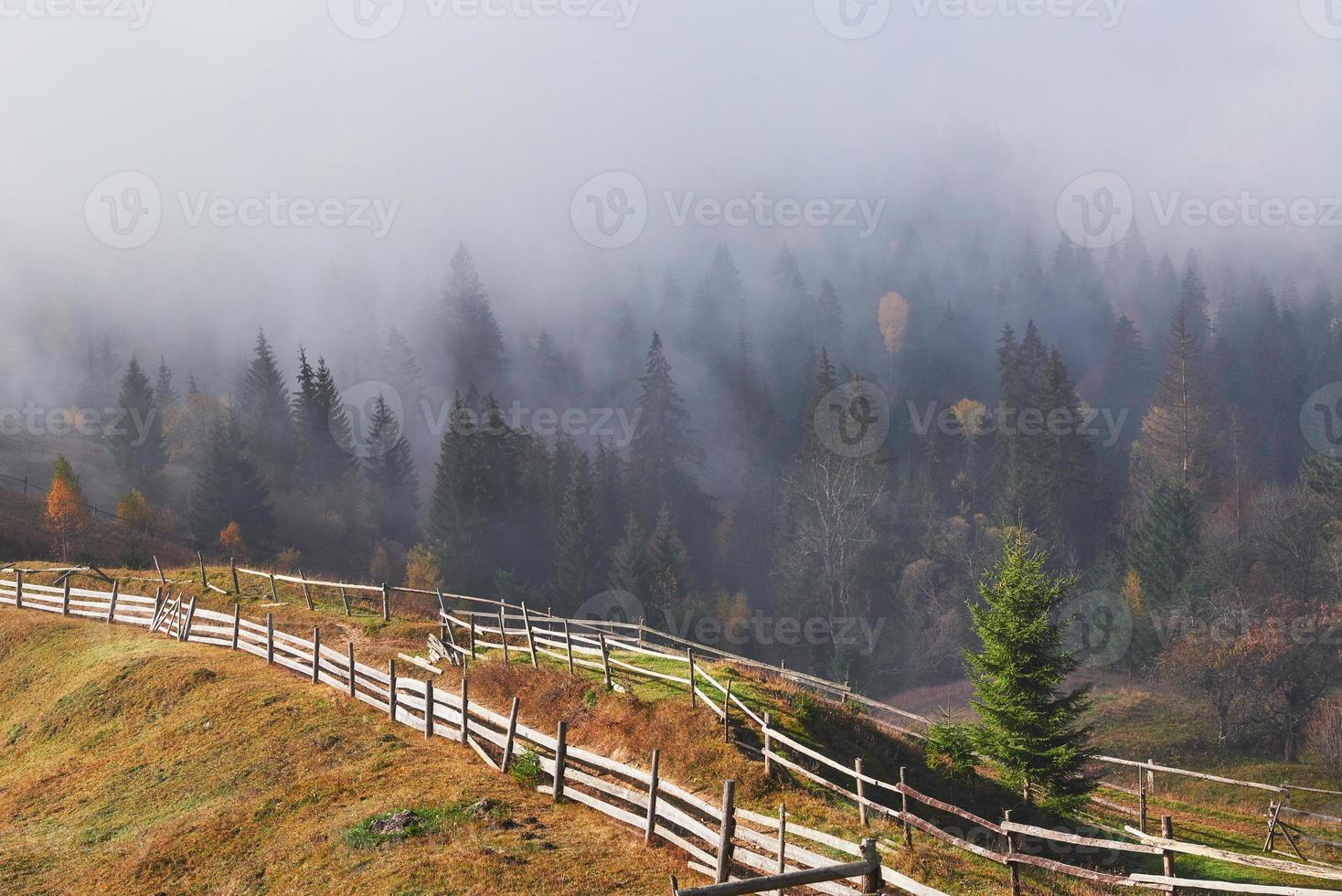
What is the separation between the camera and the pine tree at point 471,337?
119m

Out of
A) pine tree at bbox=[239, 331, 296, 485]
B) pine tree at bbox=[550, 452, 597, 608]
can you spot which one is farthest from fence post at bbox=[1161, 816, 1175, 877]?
pine tree at bbox=[239, 331, 296, 485]

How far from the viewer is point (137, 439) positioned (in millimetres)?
92500

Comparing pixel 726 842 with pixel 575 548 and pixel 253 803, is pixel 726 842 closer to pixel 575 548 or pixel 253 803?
pixel 253 803

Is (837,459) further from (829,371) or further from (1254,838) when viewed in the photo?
(1254,838)

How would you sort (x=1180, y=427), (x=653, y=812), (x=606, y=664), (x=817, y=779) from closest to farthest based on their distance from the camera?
(x=653, y=812), (x=817, y=779), (x=606, y=664), (x=1180, y=427)

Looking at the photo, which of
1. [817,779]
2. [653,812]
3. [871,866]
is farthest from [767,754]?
[871,866]

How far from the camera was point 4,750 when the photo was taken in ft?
88.1

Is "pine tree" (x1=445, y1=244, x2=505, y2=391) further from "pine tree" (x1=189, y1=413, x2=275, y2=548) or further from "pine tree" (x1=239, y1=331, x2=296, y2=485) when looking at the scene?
"pine tree" (x1=189, y1=413, x2=275, y2=548)

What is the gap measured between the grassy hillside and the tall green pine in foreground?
11.4m

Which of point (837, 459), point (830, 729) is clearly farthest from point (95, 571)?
point (837, 459)

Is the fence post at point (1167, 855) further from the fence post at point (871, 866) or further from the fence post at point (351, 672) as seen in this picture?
the fence post at point (351, 672)

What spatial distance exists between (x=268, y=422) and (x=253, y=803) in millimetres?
82558

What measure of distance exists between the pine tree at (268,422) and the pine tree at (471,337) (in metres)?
24.2

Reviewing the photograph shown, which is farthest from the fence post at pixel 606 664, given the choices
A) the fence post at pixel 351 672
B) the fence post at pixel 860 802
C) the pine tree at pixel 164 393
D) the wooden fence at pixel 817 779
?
the pine tree at pixel 164 393
